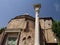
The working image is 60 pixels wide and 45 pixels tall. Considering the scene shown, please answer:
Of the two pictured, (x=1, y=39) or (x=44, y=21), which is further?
(x=44, y=21)

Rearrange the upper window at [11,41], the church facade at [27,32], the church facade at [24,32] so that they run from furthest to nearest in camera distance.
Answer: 1. the upper window at [11,41]
2. the church facade at [24,32]
3. the church facade at [27,32]

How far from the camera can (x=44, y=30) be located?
931 inches

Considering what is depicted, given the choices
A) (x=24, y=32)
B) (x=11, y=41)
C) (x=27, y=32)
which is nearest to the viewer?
(x=27, y=32)

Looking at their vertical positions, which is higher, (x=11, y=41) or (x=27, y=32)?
(x=27, y=32)

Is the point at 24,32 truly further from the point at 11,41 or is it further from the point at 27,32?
the point at 11,41

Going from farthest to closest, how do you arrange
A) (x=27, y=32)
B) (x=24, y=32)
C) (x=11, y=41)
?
1. (x=11, y=41)
2. (x=24, y=32)
3. (x=27, y=32)

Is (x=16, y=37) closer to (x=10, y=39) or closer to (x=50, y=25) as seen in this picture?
(x=10, y=39)

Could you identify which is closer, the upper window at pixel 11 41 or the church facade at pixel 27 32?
the church facade at pixel 27 32

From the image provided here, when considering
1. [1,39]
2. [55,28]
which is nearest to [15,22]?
[1,39]

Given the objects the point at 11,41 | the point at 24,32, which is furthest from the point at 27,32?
the point at 11,41

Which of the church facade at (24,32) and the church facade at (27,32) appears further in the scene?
the church facade at (24,32)

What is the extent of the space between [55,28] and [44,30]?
1.61 m

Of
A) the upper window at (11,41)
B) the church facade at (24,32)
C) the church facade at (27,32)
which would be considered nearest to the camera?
the church facade at (27,32)

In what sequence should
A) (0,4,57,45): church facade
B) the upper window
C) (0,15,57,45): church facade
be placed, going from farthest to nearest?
1. the upper window
2. (0,15,57,45): church facade
3. (0,4,57,45): church facade
